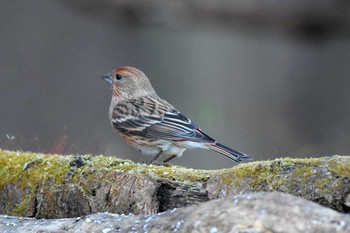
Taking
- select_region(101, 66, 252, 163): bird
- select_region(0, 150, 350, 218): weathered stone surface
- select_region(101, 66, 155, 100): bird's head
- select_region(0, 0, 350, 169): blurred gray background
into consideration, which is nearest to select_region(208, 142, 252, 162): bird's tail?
select_region(101, 66, 252, 163): bird

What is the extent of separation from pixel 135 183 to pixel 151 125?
302 centimetres

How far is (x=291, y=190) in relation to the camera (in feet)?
14.2

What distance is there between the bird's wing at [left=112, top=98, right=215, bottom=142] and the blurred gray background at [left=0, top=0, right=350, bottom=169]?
6.39 feet

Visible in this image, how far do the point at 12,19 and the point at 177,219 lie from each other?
26.8 feet

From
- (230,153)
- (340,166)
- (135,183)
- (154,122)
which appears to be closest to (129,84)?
(154,122)

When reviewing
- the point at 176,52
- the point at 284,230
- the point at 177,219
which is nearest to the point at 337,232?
the point at 284,230

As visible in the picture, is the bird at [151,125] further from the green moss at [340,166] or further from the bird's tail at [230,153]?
the green moss at [340,166]

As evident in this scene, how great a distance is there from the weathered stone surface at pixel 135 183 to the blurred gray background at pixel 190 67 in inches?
190

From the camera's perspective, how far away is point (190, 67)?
11.5m

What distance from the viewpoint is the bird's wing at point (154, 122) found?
7.66m

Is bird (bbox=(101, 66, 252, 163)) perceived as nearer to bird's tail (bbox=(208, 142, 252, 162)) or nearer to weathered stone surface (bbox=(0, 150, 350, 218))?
bird's tail (bbox=(208, 142, 252, 162))

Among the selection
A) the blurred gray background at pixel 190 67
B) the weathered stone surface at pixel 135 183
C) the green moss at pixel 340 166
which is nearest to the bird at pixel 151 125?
the blurred gray background at pixel 190 67

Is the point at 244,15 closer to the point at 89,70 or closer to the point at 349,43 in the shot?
the point at 349,43

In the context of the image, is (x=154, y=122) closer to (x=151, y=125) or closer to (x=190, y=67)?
(x=151, y=125)
